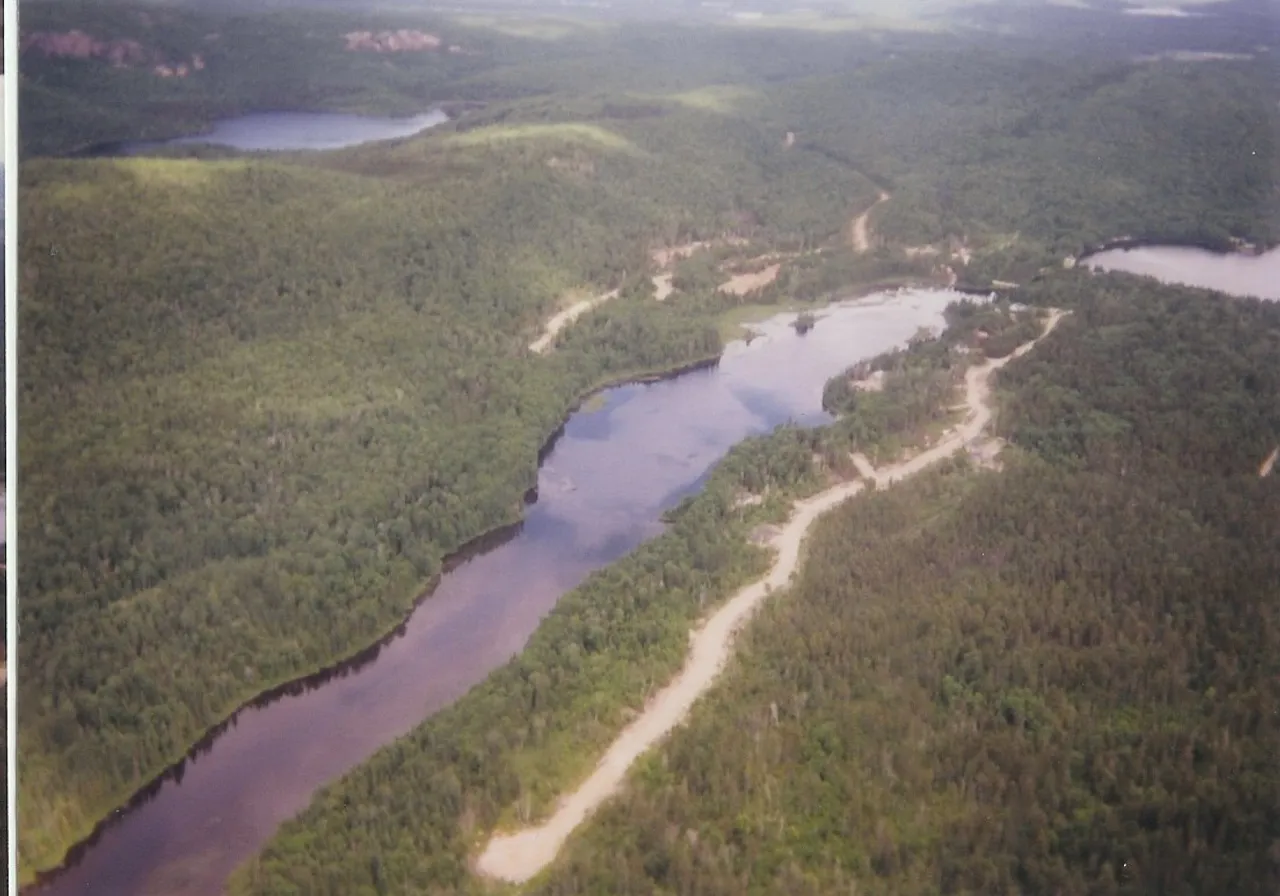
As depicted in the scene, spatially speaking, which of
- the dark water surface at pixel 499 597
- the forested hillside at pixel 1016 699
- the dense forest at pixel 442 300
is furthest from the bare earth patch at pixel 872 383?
the forested hillside at pixel 1016 699

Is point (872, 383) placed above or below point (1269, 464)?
below

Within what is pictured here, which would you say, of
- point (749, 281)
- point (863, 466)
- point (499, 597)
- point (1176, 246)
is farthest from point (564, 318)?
point (1176, 246)

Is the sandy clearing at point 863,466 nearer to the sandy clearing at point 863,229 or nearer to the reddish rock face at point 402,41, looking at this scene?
the sandy clearing at point 863,229

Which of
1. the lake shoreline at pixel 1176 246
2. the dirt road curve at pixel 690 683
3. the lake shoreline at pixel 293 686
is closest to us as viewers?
the dirt road curve at pixel 690 683

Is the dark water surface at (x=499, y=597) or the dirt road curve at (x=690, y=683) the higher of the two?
the dirt road curve at (x=690, y=683)

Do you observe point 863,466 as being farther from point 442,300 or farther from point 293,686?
point 293,686

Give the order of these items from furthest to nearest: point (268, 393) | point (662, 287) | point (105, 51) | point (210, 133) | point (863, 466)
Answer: point (210, 133) < point (662, 287) < point (105, 51) < point (863, 466) < point (268, 393)

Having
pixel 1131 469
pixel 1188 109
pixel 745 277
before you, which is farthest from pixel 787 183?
pixel 1131 469

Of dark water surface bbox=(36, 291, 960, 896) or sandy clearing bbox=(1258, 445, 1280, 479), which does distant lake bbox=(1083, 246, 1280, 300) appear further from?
sandy clearing bbox=(1258, 445, 1280, 479)
